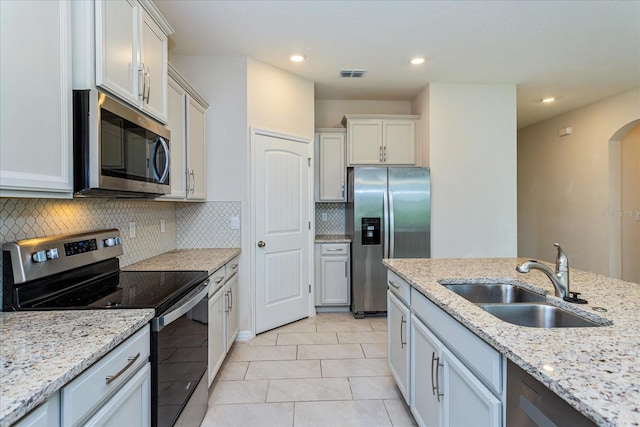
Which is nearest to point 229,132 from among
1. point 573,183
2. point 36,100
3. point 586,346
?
point 36,100

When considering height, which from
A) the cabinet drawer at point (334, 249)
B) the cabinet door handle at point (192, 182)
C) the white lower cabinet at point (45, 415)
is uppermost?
the cabinet door handle at point (192, 182)

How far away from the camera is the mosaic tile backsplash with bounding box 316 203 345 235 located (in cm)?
463

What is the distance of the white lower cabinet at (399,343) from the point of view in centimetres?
199

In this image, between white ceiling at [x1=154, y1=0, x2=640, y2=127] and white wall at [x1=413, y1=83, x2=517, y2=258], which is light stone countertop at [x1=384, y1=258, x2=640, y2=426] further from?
white wall at [x1=413, y1=83, x2=517, y2=258]

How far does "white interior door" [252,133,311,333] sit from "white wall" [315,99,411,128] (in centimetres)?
103

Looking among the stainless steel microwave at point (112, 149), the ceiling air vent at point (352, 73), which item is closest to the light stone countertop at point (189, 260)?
the stainless steel microwave at point (112, 149)

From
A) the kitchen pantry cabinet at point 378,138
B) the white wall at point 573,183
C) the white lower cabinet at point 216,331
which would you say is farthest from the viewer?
the white wall at point 573,183

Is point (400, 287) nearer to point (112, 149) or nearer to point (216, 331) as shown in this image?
point (216, 331)

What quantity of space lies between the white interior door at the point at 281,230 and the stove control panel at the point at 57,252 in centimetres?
155

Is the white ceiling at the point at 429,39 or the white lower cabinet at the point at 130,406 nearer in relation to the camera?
the white lower cabinet at the point at 130,406

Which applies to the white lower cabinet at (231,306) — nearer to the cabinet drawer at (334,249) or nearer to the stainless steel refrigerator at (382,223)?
the cabinet drawer at (334,249)

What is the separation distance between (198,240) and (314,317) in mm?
1642

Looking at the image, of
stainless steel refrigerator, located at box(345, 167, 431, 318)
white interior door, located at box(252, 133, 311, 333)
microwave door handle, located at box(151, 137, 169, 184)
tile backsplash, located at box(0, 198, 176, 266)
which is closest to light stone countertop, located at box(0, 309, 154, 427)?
tile backsplash, located at box(0, 198, 176, 266)

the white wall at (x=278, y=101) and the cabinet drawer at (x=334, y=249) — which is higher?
the white wall at (x=278, y=101)
